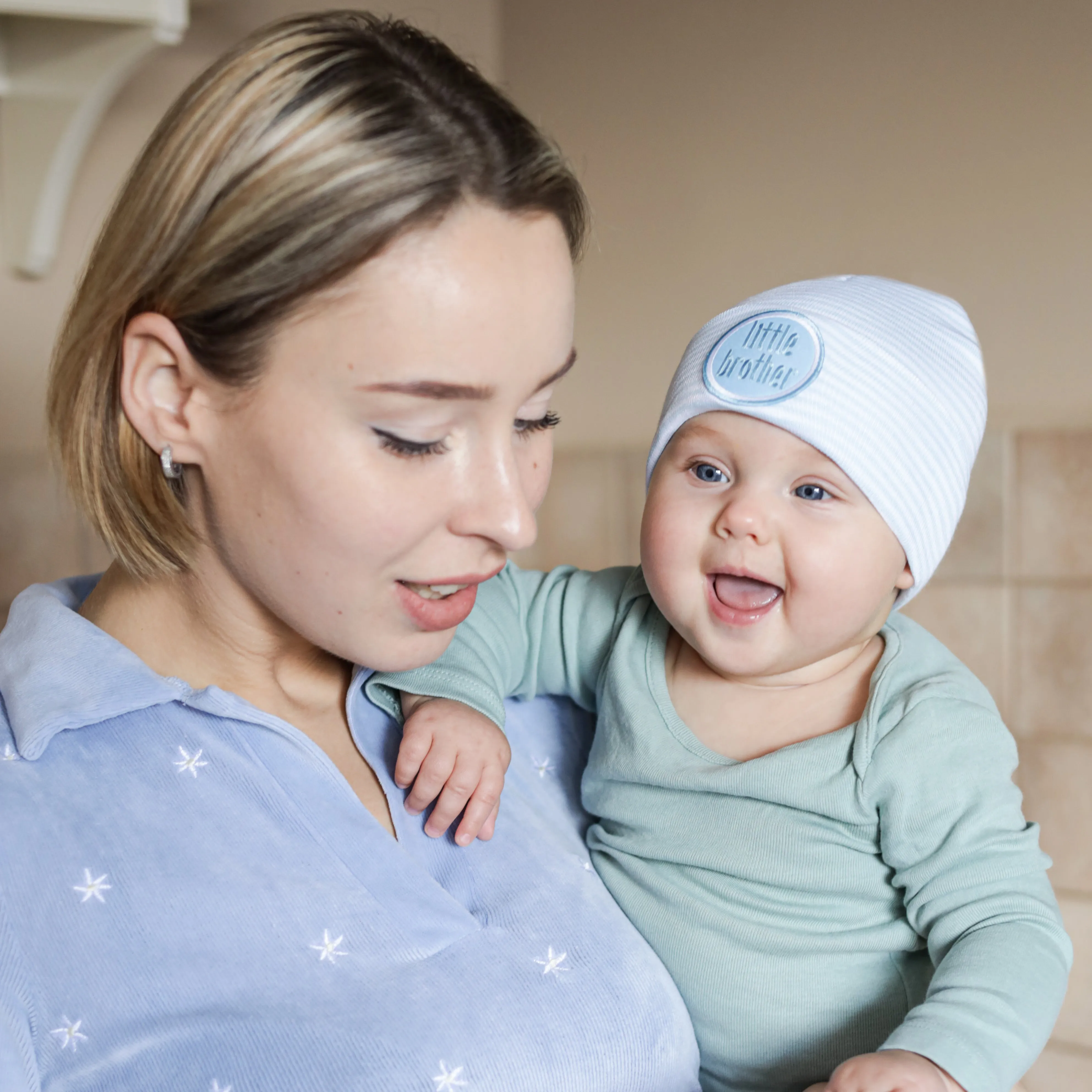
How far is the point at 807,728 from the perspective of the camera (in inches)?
42.1

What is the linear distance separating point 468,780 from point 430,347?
39 cm

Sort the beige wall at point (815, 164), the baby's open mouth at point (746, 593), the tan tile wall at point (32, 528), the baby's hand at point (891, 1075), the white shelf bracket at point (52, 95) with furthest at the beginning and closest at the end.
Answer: the beige wall at point (815, 164), the tan tile wall at point (32, 528), the white shelf bracket at point (52, 95), the baby's open mouth at point (746, 593), the baby's hand at point (891, 1075)

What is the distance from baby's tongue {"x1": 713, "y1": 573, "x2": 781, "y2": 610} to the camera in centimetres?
103

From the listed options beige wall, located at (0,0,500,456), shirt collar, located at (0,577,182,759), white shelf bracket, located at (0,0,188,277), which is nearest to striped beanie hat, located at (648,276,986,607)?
shirt collar, located at (0,577,182,759)

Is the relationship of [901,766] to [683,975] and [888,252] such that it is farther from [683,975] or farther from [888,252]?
[888,252]

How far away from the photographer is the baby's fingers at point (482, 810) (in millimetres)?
1015

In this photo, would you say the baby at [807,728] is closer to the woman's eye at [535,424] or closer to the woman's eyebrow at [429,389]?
the woman's eye at [535,424]

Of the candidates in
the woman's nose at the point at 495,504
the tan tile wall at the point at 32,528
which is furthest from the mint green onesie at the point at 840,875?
the tan tile wall at the point at 32,528

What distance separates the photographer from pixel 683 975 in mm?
1032

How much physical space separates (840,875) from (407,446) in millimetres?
512

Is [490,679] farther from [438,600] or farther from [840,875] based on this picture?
[840,875]

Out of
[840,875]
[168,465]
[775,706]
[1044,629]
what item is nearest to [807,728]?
[775,706]

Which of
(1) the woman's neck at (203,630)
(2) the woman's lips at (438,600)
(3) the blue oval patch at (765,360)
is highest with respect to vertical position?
(3) the blue oval patch at (765,360)

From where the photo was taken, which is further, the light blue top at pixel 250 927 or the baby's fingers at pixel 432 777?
the baby's fingers at pixel 432 777
